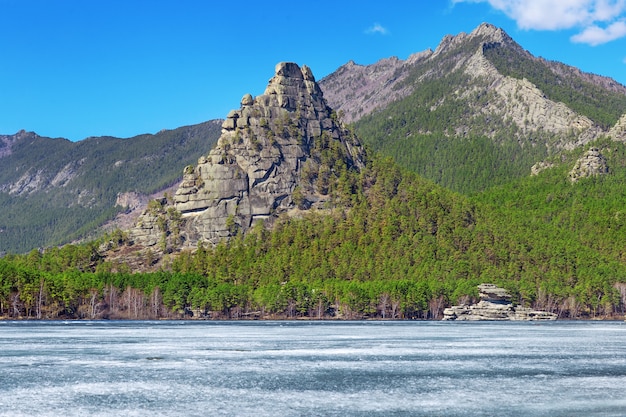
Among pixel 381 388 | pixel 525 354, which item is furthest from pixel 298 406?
pixel 525 354

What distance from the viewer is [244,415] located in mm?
59594

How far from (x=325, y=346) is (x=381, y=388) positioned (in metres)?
48.1

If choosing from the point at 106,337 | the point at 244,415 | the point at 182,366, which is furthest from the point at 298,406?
the point at 106,337

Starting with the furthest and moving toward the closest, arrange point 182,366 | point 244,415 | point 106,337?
point 106,337
point 182,366
point 244,415

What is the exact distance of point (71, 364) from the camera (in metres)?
91.1

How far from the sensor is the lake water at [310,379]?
62469 millimetres

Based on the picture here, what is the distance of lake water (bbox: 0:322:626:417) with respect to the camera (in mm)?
62469

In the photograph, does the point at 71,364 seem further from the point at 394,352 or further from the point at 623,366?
the point at 623,366

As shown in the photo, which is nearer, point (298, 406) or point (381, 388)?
point (298, 406)

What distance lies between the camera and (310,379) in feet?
257

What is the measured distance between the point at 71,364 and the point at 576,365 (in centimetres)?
5486

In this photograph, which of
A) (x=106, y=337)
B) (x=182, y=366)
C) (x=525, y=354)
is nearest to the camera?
(x=182, y=366)

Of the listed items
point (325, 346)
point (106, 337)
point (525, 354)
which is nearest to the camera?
point (525, 354)

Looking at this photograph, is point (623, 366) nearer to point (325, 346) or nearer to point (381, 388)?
point (381, 388)
